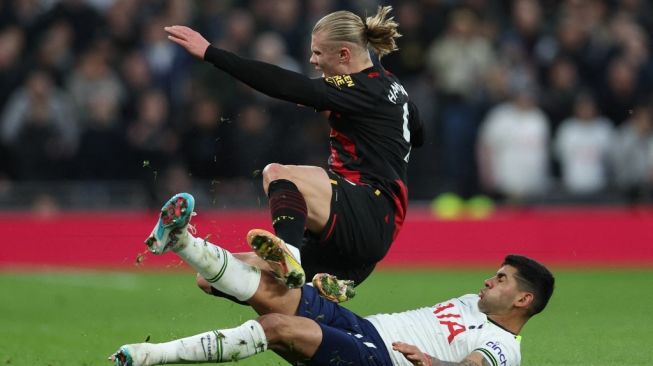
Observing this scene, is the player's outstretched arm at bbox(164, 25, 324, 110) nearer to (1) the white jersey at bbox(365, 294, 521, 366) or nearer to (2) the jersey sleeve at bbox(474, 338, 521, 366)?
(1) the white jersey at bbox(365, 294, 521, 366)

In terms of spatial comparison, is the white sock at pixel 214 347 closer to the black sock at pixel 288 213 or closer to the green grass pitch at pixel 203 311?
the black sock at pixel 288 213

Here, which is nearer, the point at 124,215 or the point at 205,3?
the point at 124,215

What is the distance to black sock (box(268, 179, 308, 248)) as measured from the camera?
7277 mm

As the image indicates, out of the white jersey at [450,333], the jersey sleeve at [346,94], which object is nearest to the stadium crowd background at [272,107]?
the jersey sleeve at [346,94]

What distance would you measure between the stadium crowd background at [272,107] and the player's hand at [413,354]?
9200 millimetres

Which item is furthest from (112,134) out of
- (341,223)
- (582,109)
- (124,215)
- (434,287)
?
(341,223)

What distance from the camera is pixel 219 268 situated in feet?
23.5

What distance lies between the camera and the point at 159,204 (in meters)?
16.8

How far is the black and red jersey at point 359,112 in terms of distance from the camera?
748 centimetres

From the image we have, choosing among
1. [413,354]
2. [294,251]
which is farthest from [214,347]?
[413,354]

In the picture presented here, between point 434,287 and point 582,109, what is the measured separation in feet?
11.6

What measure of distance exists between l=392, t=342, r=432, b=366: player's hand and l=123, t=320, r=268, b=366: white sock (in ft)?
2.40

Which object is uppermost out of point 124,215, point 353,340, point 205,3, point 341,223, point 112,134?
point 205,3

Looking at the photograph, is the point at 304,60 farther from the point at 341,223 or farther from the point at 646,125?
the point at 341,223
